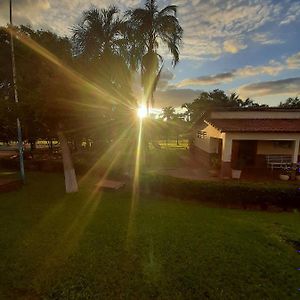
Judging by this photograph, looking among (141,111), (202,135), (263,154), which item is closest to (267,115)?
(263,154)

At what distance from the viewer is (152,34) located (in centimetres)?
1666

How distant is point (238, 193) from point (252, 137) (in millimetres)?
5690

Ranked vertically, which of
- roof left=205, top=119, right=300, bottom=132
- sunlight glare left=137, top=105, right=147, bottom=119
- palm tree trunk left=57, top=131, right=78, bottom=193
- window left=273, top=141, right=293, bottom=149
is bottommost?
palm tree trunk left=57, top=131, right=78, bottom=193

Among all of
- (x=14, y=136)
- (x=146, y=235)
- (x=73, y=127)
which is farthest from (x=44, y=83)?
(x=14, y=136)

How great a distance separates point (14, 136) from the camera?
20.9 meters

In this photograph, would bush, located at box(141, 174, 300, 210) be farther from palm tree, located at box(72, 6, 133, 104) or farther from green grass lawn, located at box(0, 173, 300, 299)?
palm tree, located at box(72, 6, 133, 104)

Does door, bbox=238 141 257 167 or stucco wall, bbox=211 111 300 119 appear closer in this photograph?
door, bbox=238 141 257 167

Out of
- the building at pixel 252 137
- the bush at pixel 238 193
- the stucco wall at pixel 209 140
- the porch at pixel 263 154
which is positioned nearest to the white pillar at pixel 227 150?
the building at pixel 252 137

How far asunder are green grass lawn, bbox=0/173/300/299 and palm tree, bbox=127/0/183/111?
11.6 m

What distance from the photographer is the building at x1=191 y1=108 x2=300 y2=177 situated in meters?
14.0

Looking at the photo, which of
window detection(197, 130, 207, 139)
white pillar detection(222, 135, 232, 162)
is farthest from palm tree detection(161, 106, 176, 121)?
white pillar detection(222, 135, 232, 162)

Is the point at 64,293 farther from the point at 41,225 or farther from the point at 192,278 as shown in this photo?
the point at 41,225

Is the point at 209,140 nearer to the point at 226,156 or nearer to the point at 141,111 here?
the point at 226,156

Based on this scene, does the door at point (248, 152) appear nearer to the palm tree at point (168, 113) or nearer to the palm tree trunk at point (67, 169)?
the palm tree trunk at point (67, 169)
